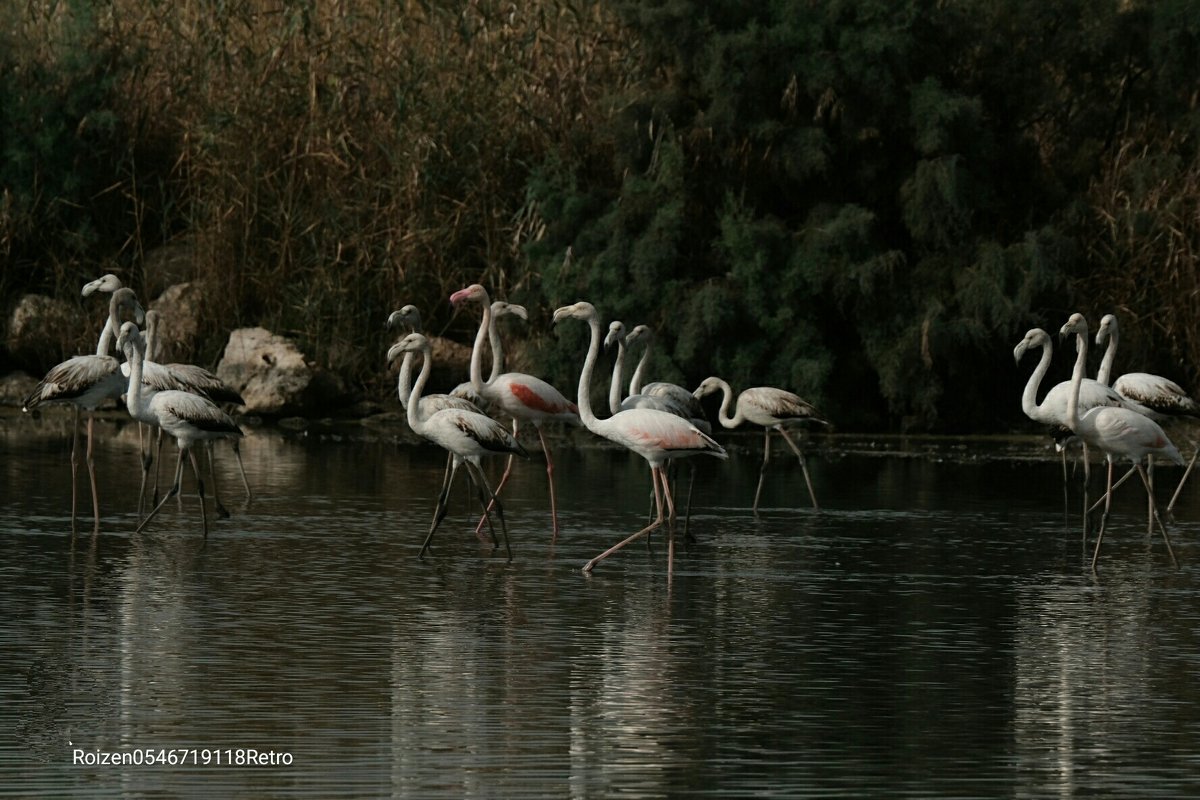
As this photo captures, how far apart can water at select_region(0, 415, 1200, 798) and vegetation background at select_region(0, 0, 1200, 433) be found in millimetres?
6573

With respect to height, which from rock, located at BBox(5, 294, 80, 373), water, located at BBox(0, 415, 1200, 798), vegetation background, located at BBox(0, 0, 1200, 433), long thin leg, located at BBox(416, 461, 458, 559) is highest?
vegetation background, located at BBox(0, 0, 1200, 433)

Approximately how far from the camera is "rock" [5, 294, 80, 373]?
23.2m

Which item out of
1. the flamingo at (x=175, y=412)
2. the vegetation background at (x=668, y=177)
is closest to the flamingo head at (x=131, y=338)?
the flamingo at (x=175, y=412)

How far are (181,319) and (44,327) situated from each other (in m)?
1.53

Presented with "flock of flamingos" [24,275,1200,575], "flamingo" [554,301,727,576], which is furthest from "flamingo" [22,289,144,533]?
"flamingo" [554,301,727,576]

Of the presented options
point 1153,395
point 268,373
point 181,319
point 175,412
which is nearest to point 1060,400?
point 1153,395

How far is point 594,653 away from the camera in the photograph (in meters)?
8.96

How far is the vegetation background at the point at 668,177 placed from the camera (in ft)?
71.2

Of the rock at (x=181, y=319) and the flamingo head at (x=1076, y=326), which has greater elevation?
the rock at (x=181, y=319)

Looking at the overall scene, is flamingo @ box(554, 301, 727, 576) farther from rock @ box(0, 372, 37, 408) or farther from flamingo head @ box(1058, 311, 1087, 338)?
rock @ box(0, 372, 37, 408)

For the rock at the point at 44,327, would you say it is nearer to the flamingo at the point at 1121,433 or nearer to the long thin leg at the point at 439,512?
the long thin leg at the point at 439,512

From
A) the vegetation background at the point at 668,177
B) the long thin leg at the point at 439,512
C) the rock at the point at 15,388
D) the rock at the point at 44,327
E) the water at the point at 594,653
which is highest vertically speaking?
the vegetation background at the point at 668,177

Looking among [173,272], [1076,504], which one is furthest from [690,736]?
[173,272]

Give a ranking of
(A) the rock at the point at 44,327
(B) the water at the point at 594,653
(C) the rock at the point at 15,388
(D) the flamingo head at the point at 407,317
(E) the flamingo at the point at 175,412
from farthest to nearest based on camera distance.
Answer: (C) the rock at the point at 15,388
(A) the rock at the point at 44,327
(D) the flamingo head at the point at 407,317
(E) the flamingo at the point at 175,412
(B) the water at the point at 594,653
